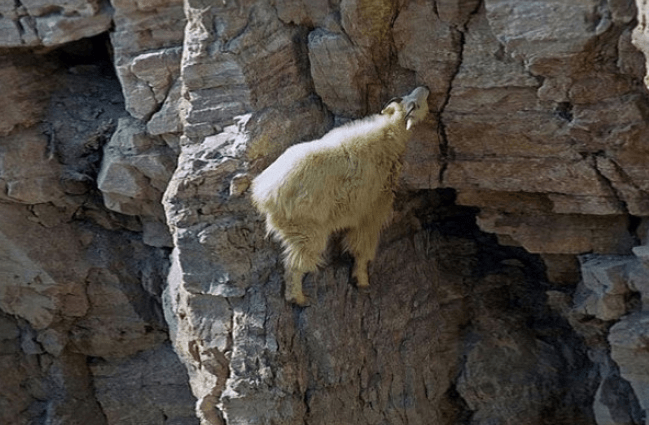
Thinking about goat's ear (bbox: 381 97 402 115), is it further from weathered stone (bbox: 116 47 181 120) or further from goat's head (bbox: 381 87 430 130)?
weathered stone (bbox: 116 47 181 120)

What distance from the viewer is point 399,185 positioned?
5945 millimetres

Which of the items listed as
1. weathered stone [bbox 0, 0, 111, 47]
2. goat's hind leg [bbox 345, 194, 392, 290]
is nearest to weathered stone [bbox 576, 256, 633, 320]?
goat's hind leg [bbox 345, 194, 392, 290]

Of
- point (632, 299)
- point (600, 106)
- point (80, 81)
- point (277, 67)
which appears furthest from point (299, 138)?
point (80, 81)

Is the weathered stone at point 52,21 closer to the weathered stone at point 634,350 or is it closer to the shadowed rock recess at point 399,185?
the shadowed rock recess at point 399,185

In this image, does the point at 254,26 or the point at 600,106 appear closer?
the point at 600,106

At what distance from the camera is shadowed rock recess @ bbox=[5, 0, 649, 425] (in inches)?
210

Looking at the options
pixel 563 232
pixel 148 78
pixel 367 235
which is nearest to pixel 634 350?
pixel 563 232

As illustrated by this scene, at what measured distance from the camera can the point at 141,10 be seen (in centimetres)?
673

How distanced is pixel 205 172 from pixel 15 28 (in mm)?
2248

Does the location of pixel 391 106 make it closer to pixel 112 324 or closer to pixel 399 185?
pixel 399 185

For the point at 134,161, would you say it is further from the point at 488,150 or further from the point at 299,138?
the point at 488,150

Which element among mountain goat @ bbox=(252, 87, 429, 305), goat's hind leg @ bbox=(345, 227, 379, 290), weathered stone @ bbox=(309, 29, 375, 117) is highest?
weathered stone @ bbox=(309, 29, 375, 117)

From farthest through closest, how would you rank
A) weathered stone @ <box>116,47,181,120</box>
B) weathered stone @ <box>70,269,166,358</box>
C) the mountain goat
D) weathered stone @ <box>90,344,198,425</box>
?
1. weathered stone @ <box>90,344,198,425</box>
2. weathered stone @ <box>70,269,166,358</box>
3. weathered stone @ <box>116,47,181,120</box>
4. the mountain goat

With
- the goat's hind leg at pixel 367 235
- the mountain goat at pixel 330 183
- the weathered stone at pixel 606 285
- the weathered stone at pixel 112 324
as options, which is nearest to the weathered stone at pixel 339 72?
the mountain goat at pixel 330 183
